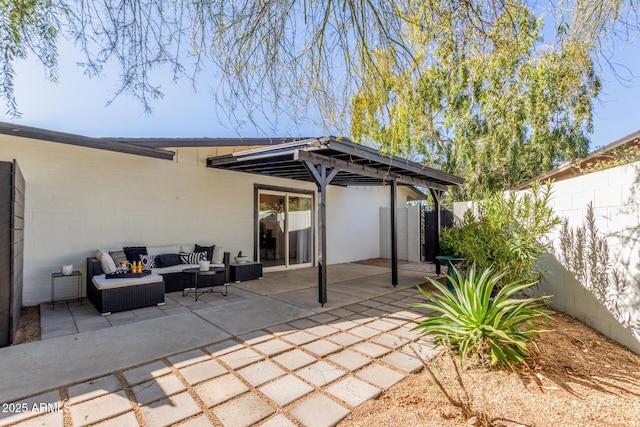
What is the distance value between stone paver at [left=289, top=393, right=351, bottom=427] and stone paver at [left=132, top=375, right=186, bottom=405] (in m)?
1.07

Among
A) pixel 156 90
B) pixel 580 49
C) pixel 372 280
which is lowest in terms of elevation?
pixel 372 280

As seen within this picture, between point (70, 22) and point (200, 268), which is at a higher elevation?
point (70, 22)

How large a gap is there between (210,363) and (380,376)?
1697mm

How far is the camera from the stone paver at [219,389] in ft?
8.08

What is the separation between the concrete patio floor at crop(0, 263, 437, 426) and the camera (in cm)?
232

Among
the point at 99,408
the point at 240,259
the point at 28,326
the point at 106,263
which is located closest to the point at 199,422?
the point at 99,408

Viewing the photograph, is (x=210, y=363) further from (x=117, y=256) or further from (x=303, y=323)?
(x=117, y=256)

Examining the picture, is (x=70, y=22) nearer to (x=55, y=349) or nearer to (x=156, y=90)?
(x=156, y=90)

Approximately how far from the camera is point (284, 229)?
30.7 ft

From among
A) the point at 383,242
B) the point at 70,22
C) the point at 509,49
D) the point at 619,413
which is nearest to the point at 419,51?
the point at 509,49

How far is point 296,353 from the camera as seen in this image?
334 cm

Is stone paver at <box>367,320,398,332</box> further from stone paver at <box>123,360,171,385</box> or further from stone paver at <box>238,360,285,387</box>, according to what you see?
stone paver at <box>123,360,171,385</box>

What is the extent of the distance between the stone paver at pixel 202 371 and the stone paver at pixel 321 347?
96 cm

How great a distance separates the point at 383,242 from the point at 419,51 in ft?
34.4
